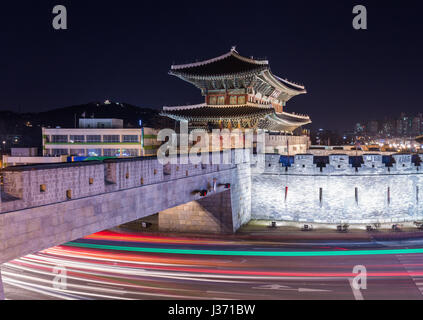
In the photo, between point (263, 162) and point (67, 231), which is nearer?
point (67, 231)

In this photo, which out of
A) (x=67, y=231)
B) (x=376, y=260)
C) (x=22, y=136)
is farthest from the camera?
(x=22, y=136)

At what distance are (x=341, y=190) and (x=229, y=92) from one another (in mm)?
11865

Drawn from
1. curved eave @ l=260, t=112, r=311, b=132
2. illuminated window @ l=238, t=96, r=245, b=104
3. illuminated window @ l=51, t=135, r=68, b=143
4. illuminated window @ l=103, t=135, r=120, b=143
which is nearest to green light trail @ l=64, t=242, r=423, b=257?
curved eave @ l=260, t=112, r=311, b=132

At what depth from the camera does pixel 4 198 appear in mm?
6809

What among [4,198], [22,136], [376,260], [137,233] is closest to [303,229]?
[376,260]

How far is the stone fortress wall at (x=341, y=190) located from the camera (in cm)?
2109

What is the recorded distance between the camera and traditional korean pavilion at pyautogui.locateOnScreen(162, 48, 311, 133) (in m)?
25.8

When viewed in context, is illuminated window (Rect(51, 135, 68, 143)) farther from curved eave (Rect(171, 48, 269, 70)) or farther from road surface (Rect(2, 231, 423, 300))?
road surface (Rect(2, 231, 423, 300))

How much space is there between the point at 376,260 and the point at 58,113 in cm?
17512

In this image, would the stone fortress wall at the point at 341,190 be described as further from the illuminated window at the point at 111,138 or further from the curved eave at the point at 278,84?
the illuminated window at the point at 111,138

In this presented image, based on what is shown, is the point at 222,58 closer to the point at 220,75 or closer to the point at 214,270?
the point at 220,75

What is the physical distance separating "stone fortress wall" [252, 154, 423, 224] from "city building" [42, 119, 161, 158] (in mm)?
29132

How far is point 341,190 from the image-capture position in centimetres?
2109
